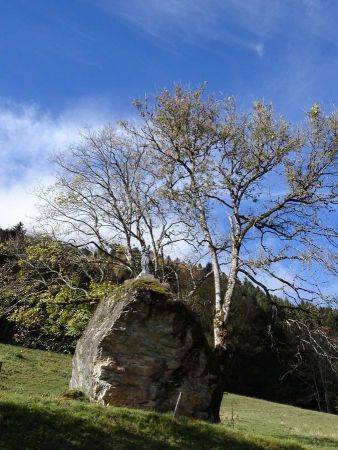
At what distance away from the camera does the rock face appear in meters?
12.7

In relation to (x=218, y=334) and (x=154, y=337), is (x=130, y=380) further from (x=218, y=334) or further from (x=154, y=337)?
(x=218, y=334)

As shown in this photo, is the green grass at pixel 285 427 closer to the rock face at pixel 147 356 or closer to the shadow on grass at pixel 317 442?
the shadow on grass at pixel 317 442

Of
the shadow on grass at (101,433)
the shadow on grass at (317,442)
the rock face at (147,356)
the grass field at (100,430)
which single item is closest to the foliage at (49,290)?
the rock face at (147,356)

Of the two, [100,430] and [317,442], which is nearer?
[100,430]

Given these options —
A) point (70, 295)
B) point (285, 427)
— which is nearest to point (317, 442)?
point (285, 427)

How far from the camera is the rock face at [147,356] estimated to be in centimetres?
1274

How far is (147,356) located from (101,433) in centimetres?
313

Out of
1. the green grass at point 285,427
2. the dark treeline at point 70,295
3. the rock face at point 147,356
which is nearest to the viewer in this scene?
the rock face at point 147,356

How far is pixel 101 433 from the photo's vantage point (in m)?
10.1

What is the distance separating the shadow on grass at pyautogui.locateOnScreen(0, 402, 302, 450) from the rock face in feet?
4.69

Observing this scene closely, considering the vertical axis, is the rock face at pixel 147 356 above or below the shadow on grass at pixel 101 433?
above

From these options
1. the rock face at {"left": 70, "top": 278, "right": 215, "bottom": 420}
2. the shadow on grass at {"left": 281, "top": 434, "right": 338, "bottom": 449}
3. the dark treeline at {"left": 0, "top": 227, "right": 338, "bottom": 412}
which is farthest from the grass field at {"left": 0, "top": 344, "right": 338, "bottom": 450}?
the dark treeline at {"left": 0, "top": 227, "right": 338, "bottom": 412}

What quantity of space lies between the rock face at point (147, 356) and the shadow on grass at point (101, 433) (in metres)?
1.43

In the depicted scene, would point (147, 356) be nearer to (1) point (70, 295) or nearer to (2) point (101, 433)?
(2) point (101, 433)
